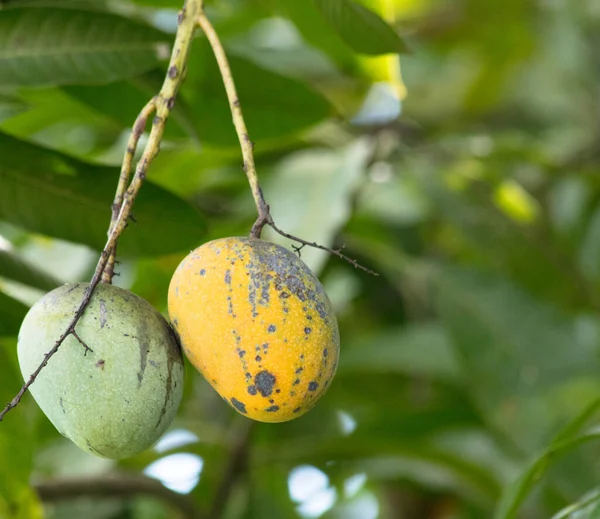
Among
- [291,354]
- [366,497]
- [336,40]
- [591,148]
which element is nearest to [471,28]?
[591,148]

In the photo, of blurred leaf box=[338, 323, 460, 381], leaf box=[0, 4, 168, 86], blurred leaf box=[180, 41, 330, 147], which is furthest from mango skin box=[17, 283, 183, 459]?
blurred leaf box=[338, 323, 460, 381]

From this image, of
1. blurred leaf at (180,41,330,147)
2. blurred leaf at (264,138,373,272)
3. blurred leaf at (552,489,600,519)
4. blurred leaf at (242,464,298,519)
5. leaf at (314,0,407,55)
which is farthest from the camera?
blurred leaf at (242,464,298,519)

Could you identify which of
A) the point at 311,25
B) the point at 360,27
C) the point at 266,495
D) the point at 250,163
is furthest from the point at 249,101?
the point at 266,495

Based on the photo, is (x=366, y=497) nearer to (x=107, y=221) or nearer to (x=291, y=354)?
(x=107, y=221)

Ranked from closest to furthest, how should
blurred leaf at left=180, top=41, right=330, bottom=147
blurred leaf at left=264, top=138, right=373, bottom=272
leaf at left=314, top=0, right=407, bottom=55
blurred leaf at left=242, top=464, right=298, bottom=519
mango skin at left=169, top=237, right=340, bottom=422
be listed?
1. mango skin at left=169, top=237, right=340, bottom=422
2. leaf at left=314, top=0, right=407, bottom=55
3. blurred leaf at left=180, top=41, right=330, bottom=147
4. blurred leaf at left=264, top=138, right=373, bottom=272
5. blurred leaf at left=242, top=464, right=298, bottom=519

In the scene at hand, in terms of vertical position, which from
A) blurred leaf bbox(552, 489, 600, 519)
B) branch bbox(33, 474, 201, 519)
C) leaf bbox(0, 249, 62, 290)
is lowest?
blurred leaf bbox(552, 489, 600, 519)

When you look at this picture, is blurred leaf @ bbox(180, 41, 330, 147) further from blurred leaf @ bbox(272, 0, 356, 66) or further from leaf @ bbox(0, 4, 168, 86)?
leaf @ bbox(0, 4, 168, 86)

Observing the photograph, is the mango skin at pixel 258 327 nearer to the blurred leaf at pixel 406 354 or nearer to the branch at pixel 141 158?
the branch at pixel 141 158

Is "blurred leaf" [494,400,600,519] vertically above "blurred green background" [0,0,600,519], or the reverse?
"blurred green background" [0,0,600,519]
